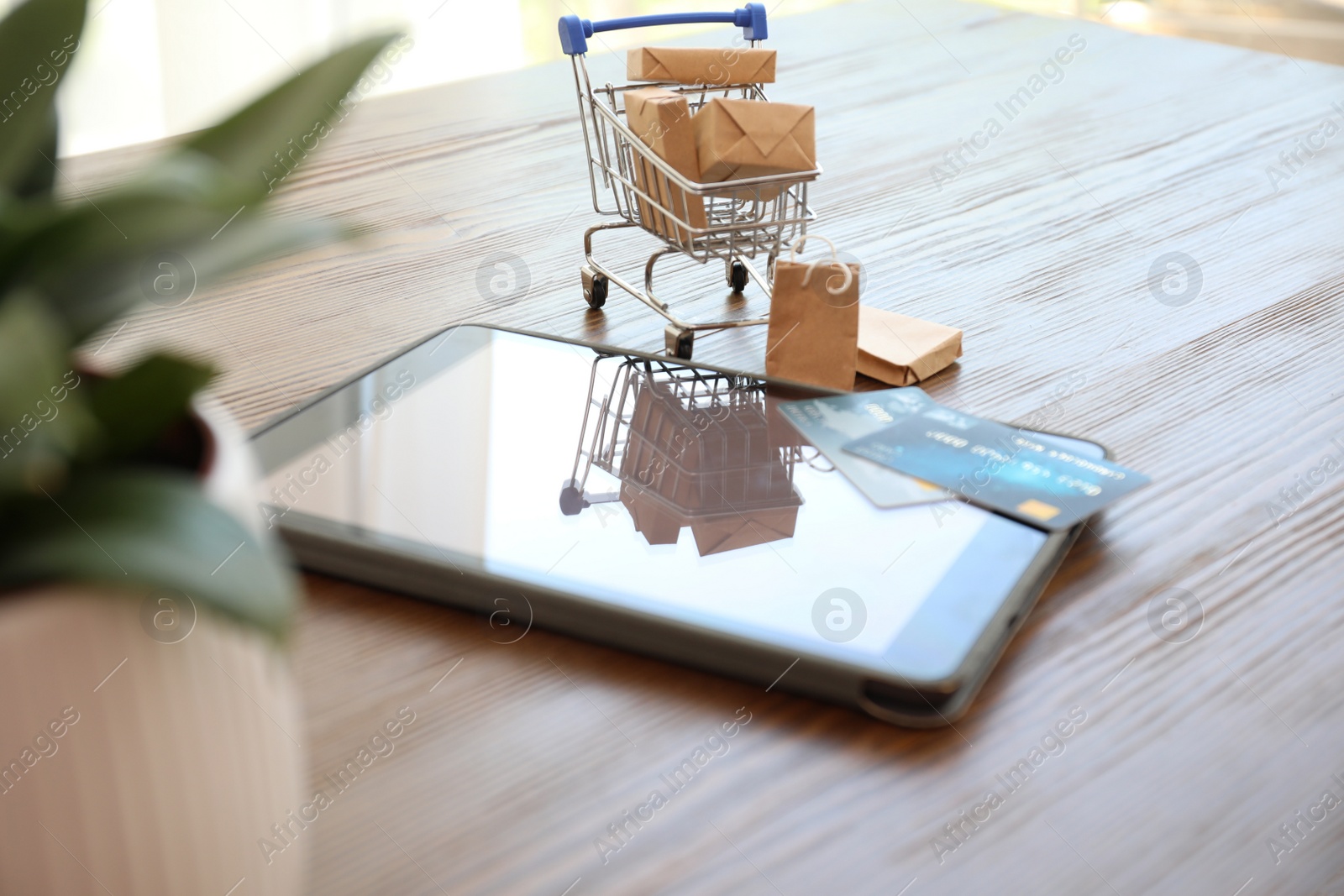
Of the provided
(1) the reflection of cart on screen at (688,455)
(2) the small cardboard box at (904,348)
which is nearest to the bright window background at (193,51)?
(2) the small cardboard box at (904,348)

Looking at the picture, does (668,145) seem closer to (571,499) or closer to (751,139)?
(751,139)

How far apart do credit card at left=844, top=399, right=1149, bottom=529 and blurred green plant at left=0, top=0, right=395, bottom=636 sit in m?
0.47

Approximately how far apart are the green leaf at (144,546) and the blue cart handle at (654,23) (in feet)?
2.60

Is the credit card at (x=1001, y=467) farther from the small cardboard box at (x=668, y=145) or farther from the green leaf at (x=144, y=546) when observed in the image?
the green leaf at (x=144, y=546)

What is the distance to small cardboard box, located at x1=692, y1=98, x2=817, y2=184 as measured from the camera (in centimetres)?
89

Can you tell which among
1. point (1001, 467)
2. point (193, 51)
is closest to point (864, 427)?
point (1001, 467)

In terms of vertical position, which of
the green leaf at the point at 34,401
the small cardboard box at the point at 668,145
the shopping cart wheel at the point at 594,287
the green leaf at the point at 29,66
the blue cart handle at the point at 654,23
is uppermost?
the green leaf at the point at 29,66

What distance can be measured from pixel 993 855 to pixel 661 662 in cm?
18

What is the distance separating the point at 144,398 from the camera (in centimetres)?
29

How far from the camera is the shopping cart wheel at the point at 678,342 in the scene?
903 mm

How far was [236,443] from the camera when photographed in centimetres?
34

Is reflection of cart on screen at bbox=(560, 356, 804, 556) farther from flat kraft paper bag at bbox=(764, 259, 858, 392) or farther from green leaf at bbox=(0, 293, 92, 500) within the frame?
green leaf at bbox=(0, 293, 92, 500)

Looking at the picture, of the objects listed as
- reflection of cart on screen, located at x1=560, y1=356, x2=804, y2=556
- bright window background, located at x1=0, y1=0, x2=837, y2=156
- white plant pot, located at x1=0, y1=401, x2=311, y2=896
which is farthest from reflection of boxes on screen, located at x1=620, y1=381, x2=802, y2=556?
bright window background, located at x1=0, y1=0, x2=837, y2=156

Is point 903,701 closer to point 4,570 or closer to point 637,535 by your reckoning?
point 637,535
